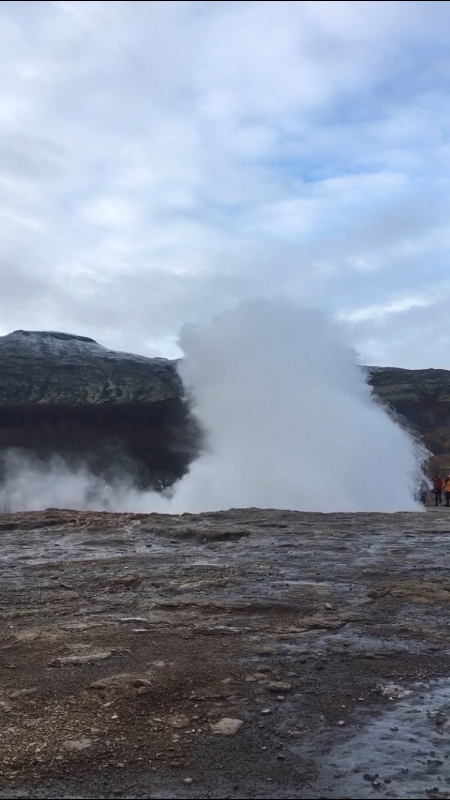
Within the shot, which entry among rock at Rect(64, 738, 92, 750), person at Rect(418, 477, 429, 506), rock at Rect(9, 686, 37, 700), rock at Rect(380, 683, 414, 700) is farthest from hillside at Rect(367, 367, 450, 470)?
rock at Rect(64, 738, 92, 750)

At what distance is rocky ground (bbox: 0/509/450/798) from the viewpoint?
3.81 metres

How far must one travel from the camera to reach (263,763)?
3883 millimetres

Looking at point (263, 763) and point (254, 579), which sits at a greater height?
point (254, 579)

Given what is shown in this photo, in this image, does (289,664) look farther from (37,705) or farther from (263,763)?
(37,705)

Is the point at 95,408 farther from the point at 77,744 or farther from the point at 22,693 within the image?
the point at 77,744

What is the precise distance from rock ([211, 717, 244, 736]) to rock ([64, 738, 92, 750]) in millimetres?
745

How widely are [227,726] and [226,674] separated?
2.81 ft

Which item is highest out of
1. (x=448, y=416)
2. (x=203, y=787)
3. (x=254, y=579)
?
(x=448, y=416)

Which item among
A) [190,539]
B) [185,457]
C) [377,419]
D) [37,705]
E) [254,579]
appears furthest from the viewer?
[185,457]

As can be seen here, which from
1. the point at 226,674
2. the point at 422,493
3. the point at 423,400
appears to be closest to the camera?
the point at 226,674

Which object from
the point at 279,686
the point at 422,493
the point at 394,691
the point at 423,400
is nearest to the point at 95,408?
the point at 422,493

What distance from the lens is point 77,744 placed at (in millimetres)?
4141

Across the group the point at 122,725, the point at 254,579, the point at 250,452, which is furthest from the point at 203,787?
the point at 250,452

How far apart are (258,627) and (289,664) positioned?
3.28 ft
